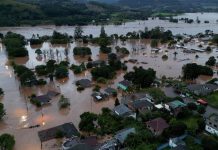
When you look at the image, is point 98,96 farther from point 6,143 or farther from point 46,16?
point 46,16

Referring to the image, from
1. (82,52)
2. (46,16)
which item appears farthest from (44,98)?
(46,16)

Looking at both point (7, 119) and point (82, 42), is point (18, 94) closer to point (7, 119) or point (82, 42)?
point (7, 119)

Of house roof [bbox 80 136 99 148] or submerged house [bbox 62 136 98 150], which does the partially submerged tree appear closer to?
submerged house [bbox 62 136 98 150]

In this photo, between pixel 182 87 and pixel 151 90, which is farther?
pixel 182 87

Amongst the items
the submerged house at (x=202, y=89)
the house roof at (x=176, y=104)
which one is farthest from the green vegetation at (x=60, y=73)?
the house roof at (x=176, y=104)

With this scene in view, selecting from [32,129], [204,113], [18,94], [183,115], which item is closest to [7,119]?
[32,129]

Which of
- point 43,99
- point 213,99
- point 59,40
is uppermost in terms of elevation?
point 59,40

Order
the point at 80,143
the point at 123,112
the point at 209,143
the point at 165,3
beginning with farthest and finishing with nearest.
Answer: the point at 165,3 < the point at 123,112 < the point at 80,143 < the point at 209,143
